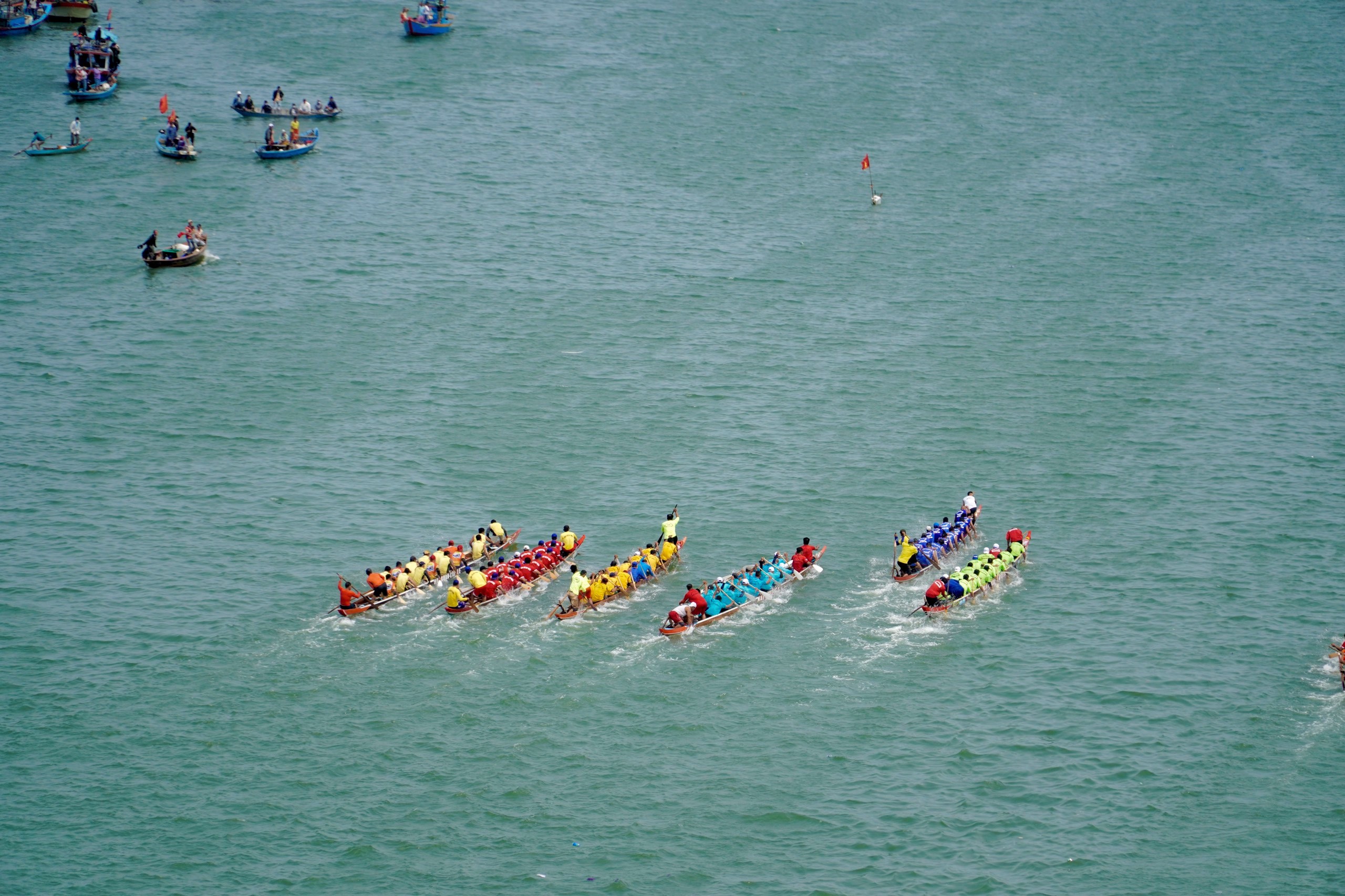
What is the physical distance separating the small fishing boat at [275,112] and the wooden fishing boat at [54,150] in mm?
12390

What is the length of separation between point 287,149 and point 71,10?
38.0 metres

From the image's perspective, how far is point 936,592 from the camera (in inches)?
2318

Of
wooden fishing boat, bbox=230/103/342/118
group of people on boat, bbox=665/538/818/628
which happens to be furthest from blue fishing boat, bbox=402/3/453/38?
group of people on boat, bbox=665/538/818/628

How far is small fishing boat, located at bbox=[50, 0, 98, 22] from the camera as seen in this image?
132875mm

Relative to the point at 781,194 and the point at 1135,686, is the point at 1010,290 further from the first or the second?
the point at 1135,686

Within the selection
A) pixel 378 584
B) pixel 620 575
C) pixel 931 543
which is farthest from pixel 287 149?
pixel 931 543

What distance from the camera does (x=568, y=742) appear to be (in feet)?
172

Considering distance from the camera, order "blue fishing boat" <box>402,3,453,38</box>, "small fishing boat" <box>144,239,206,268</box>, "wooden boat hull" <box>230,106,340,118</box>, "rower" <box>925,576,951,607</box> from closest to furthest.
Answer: "rower" <box>925,576,951,607</box> → "small fishing boat" <box>144,239,206,268</box> → "wooden boat hull" <box>230,106,340,118</box> → "blue fishing boat" <box>402,3,453,38</box>

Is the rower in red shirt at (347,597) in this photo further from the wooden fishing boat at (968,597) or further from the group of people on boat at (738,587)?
the wooden fishing boat at (968,597)

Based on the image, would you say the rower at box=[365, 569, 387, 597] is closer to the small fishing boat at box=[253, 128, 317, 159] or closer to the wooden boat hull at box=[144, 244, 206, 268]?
the wooden boat hull at box=[144, 244, 206, 268]

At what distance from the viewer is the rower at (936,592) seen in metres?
58.9

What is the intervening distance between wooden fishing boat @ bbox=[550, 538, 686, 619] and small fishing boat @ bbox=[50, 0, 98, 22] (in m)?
95.8

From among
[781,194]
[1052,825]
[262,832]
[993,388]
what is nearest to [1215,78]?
[781,194]

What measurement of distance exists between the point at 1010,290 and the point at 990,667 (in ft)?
134
